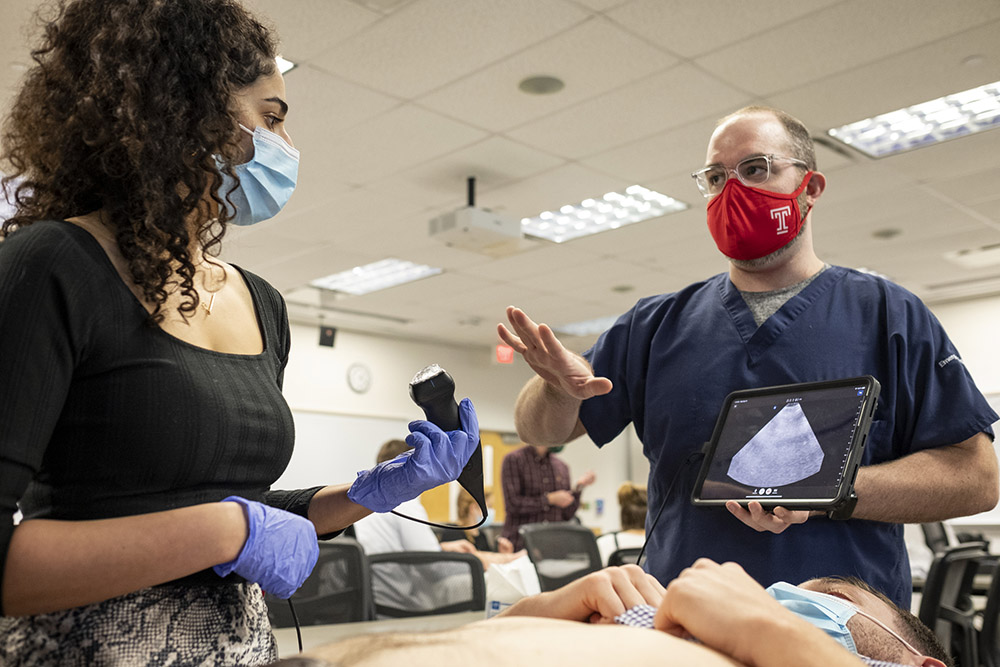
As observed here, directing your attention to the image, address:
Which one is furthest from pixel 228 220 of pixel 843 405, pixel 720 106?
pixel 720 106

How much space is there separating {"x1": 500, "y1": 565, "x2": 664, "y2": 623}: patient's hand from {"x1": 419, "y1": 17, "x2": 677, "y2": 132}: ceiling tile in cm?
276

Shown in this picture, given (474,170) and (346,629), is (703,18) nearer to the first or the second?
(474,170)

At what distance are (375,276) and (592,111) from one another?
3.56m

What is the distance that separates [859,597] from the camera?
1.22 m

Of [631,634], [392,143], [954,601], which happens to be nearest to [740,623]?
[631,634]

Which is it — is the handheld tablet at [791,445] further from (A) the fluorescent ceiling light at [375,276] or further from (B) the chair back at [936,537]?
(B) the chair back at [936,537]

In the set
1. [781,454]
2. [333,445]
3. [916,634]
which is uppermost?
[333,445]

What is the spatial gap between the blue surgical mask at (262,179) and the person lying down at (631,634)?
26.1 inches

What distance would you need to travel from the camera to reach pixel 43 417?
0.83 meters

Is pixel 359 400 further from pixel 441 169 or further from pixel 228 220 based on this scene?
pixel 228 220

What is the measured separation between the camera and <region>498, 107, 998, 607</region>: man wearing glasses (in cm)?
143

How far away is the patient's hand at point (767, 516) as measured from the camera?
3.99 ft

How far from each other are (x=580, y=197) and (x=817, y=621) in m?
4.33

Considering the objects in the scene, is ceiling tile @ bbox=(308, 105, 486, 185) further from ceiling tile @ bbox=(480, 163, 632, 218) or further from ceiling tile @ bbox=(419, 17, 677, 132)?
ceiling tile @ bbox=(480, 163, 632, 218)
